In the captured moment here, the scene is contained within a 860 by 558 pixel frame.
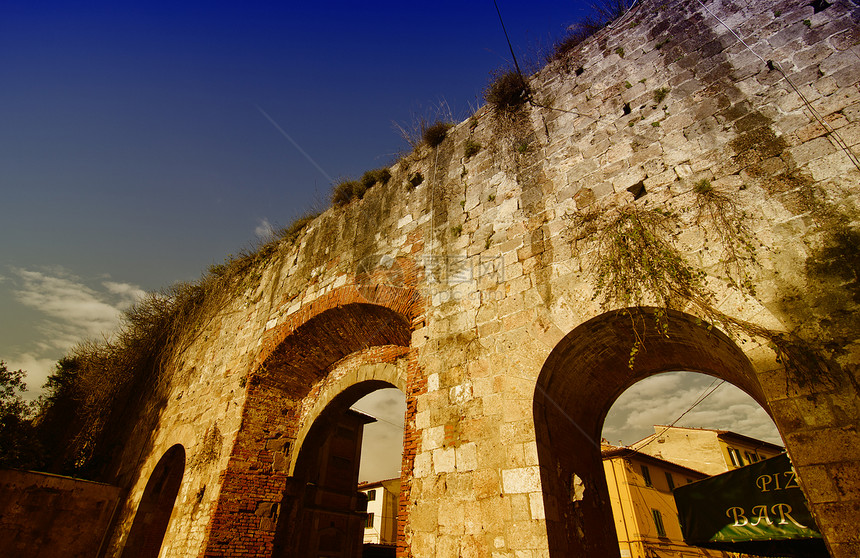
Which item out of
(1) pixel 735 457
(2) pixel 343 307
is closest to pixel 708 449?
(1) pixel 735 457

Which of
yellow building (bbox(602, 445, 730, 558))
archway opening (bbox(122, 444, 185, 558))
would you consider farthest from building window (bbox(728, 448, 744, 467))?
archway opening (bbox(122, 444, 185, 558))

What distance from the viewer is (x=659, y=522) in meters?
19.0

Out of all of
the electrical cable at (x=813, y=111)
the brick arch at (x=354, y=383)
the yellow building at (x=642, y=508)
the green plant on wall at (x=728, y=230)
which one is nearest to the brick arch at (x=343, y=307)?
the brick arch at (x=354, y=383)

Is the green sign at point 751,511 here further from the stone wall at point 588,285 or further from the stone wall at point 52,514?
the stone wall at point 52,514

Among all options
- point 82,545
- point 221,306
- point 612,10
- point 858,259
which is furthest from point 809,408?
point 82,545

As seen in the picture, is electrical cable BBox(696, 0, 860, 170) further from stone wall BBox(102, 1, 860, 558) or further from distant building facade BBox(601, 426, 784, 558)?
distant building facade BBox(601, 426, 784, 558)

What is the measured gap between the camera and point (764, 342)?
333 cm

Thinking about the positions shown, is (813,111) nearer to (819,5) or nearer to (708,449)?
(819,5)

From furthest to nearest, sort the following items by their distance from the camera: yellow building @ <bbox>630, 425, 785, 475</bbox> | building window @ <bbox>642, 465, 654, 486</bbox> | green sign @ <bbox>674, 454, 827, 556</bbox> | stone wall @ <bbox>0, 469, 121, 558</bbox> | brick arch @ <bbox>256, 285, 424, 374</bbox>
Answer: yellow building @ <bbox>630, 425, 785, 475</bbox>, building window @ <bbox>642, 465, 654, 486</bbox>, stone wall @ <bbox>0, 469, 121, 558</bbox>, brick arch @ <bbox>256, 285, 424, 374</bbox>, green sign @ <bbox>674, 454, 827, 556</bbox>

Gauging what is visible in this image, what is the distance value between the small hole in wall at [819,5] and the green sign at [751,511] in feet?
16.2

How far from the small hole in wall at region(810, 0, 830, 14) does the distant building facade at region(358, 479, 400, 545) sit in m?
29.3

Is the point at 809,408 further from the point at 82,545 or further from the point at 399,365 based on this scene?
the point at 82,545

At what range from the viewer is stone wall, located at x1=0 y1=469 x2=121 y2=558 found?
25.3 feet

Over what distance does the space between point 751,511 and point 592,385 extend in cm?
326
